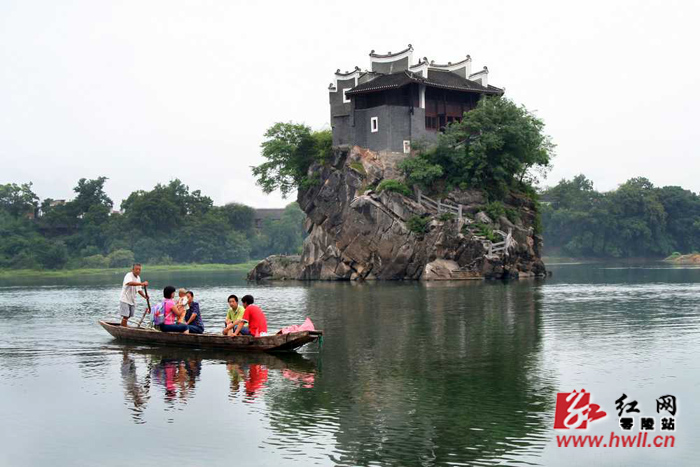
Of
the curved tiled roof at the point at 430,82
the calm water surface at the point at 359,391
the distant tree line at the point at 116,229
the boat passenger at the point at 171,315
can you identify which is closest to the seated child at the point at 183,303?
the boat passenger at the point at 171,315

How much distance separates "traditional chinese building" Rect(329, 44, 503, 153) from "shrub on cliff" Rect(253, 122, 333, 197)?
7.43 ft

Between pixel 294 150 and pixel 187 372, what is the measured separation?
2236 inches

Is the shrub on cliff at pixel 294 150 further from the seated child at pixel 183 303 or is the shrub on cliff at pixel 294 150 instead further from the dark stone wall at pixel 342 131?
the seated child at pixel 183 303

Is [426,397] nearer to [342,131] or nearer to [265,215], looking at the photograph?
[342,131]

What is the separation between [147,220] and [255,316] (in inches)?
3908

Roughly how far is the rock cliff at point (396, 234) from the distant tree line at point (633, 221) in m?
46.8

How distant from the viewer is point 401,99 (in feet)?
231

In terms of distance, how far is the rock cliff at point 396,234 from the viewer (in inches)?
2507

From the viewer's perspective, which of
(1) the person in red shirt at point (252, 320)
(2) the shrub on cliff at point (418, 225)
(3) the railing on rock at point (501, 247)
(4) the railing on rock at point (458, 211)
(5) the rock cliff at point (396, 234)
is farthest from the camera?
(2) the shrub on cliff at point (418, 225)

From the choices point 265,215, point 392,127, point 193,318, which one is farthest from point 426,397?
point 265,215

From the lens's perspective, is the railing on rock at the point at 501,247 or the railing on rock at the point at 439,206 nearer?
the railing on rock at the point at 501,247

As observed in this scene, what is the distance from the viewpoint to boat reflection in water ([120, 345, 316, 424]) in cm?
1814

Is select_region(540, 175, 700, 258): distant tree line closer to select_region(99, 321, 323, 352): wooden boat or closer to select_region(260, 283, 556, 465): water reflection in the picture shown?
select_region(260, 283, 556, 465): water reflection

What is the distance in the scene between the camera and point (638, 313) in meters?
33.8
